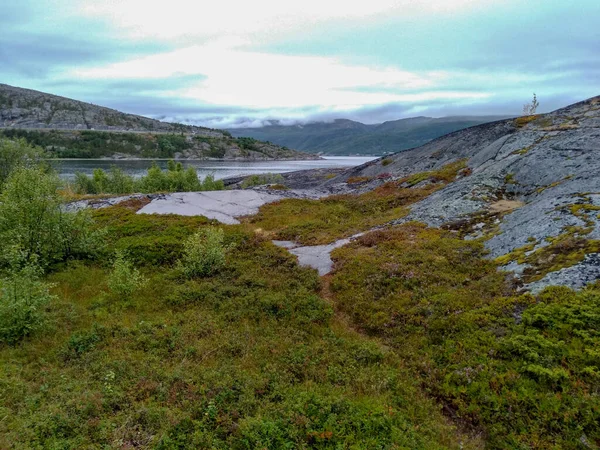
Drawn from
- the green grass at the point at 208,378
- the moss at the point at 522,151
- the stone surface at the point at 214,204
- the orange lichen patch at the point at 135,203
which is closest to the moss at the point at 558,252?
the green grass at the point at 208,378

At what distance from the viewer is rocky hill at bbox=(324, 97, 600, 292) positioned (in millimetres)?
10945

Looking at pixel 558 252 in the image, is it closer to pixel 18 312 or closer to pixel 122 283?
pixel 122 283

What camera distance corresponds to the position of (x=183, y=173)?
51.5m

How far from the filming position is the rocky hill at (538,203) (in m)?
10.9

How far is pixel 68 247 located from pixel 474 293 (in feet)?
62.4

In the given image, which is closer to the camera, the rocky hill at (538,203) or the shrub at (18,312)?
the shrub at (18,312)

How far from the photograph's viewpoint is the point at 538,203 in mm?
16297

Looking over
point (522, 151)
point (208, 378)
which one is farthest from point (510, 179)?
point (208, 378)

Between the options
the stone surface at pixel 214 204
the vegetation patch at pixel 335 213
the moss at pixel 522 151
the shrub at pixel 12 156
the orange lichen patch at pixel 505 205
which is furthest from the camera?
the shrub at pixel 12 156

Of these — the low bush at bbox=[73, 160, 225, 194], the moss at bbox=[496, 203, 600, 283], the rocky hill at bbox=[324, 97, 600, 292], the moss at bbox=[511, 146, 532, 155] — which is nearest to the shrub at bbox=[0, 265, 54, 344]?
the rocky hill at bbox=[324, 97, 600, 292]

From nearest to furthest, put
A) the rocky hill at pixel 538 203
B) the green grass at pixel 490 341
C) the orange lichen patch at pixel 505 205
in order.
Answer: the green grass at pixel 490 341, the rocky hill at pixel 538 203, the orange lichen patch at pixel 505 205

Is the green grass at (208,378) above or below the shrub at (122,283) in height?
below

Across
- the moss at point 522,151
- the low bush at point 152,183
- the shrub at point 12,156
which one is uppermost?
the shrub at point 12,156

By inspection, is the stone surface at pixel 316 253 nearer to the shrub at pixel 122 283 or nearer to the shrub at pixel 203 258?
the shrub at pixel 203 258
